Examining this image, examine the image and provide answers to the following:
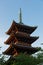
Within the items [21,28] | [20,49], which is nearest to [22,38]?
[21,28]

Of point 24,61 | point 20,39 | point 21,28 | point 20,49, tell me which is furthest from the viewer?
point 21,28

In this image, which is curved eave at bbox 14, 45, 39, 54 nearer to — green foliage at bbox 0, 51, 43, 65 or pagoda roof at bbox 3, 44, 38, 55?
pagoda roof at bbox 3, 44, 38, 55

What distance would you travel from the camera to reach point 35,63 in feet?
121

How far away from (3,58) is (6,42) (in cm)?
1500

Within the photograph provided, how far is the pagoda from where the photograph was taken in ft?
149

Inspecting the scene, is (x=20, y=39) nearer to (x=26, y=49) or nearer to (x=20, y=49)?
(x=20, y=49)

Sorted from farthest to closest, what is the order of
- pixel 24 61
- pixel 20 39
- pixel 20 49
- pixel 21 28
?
pixel 21 28
pixel 20 39
pixel 20 49
pixel 24 61

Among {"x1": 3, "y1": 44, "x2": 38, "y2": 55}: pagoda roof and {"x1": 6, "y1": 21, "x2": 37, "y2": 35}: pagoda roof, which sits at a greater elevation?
{"x1": 6, "y1": 21, "x2": 37, "y2": 35}: pagoda roof

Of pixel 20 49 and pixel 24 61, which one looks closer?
pixel 24 61

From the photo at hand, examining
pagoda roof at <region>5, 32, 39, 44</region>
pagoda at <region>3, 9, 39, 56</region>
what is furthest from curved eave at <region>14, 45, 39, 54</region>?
pagoda roof at <region>5, 32, 39, 44</region>

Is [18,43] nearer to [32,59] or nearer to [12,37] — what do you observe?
[12,37]

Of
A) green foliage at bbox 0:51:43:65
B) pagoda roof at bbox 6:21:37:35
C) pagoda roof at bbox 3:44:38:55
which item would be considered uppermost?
pagoda roof at bbox 6:21:37:35

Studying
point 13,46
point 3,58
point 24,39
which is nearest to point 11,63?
point 3,58

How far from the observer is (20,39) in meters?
47.1
